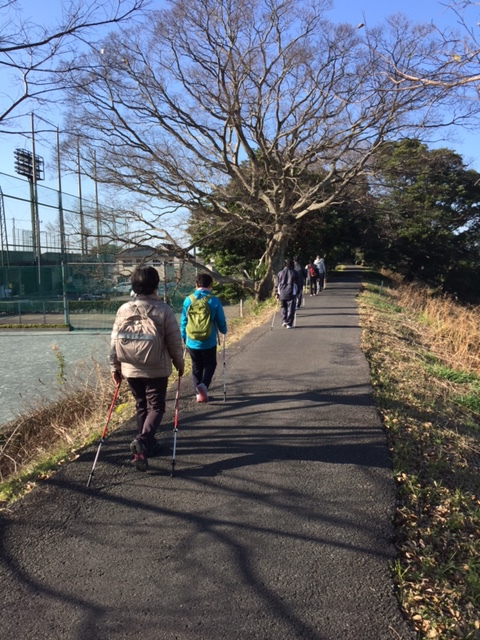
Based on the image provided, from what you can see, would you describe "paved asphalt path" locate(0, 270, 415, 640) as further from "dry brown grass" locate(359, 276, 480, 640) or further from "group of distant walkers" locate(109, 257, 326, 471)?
"group of distant walkers" locate(109, 257, 326, 471)

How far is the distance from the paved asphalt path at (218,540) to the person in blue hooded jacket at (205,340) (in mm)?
653

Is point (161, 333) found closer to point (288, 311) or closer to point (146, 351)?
point (146, 351)

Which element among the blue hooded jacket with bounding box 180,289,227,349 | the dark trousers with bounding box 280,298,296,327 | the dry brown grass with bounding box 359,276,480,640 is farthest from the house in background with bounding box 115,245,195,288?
the blue hooded jacket with bounding box 180,289,227,349

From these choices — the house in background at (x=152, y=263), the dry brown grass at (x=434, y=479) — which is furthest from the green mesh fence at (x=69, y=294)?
the dry brown grass at (x=434, y=479)

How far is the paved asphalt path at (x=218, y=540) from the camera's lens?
265 centimetres

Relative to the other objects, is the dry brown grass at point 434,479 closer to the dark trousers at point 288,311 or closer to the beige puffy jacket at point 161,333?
the beige puffy jacket at point 161,333

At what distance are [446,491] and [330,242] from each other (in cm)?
3069

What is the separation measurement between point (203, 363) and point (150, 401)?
191 centimetres

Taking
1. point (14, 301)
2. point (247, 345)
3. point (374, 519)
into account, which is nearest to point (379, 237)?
point (14, 301)

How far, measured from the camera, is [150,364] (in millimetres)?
4301

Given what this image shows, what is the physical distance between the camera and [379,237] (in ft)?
115

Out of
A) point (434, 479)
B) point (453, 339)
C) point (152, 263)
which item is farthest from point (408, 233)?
point (434, 479)

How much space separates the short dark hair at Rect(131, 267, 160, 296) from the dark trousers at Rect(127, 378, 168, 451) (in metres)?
0.79

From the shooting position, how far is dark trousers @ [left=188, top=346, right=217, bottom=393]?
625cm
